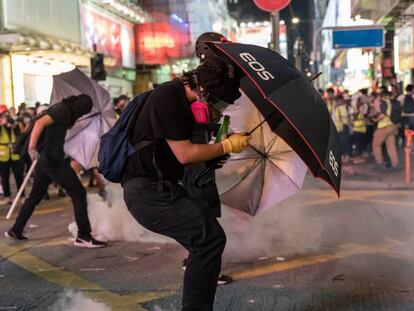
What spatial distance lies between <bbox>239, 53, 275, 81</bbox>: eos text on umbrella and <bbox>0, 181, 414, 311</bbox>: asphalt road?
1835 millimetres

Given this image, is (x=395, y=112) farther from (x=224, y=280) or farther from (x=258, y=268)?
Result: (x=224, y=280)

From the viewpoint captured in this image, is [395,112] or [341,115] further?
[341,115]

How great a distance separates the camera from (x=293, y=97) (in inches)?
130

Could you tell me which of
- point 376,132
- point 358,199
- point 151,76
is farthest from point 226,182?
point 151,76

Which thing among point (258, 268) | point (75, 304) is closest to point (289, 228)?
point (258, 268)

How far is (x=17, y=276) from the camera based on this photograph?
5.34 m

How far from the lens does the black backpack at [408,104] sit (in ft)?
46.7

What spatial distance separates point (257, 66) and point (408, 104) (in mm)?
11958

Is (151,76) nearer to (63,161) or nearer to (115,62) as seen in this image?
(115,62)

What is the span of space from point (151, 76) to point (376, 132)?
76.8 feet

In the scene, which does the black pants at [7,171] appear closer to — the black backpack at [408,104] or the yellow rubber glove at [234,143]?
the yellow rubber glove at [234,143]

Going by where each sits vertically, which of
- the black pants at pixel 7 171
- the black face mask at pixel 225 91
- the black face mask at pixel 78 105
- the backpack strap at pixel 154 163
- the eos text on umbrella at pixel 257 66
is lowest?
the black pants at pixel 7 171

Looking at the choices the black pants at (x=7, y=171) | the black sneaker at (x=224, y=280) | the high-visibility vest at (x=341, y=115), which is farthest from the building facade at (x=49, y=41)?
the black sneaker at (x=224, y=280)

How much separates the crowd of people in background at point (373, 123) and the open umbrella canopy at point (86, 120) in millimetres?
6767
